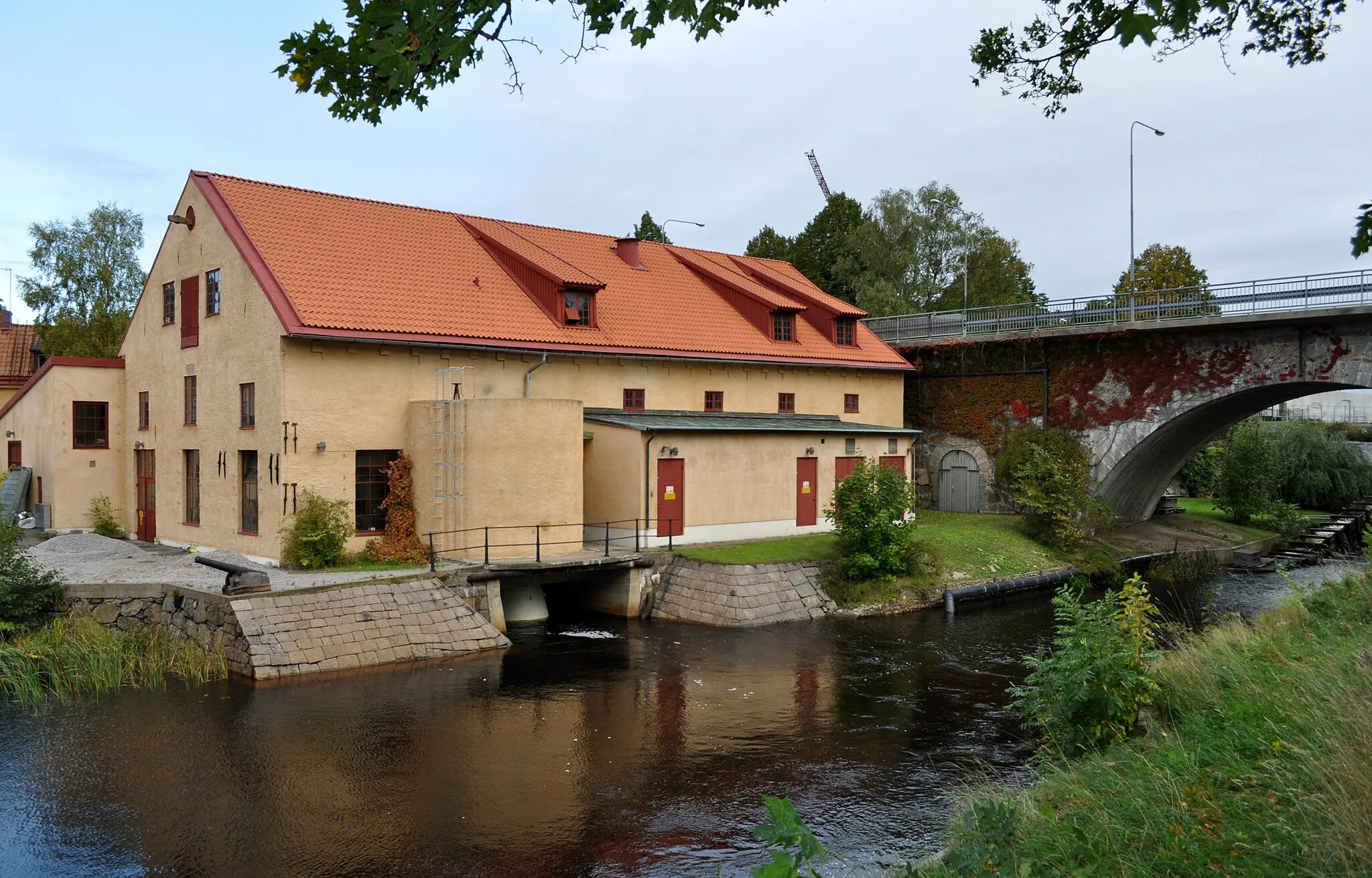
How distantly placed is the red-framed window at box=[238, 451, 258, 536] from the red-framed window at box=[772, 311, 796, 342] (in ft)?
51.7

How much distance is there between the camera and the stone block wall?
65.9 ft

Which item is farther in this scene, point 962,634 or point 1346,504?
point 1346,504

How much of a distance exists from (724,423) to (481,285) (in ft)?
23.8

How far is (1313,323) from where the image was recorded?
963 inches

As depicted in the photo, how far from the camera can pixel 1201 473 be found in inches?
1651

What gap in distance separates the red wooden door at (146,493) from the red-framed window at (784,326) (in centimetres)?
1808

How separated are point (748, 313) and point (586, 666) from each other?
16.4 metres

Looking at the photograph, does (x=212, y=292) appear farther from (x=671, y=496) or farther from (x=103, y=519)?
(x=671, y=496)

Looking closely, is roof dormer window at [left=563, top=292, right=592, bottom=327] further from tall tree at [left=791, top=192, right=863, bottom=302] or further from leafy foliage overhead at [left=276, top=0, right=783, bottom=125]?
tall tree at [left=791, top=192, right=863, bottom=302]

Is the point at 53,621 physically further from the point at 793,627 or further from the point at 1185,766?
the point at 1185,766

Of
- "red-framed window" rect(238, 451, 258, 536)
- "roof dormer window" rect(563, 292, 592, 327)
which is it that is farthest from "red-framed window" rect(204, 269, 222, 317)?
"roof dormer window" rect(563, 292, 592, 327)

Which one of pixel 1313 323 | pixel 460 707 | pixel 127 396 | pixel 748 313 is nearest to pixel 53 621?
pixel 460 707

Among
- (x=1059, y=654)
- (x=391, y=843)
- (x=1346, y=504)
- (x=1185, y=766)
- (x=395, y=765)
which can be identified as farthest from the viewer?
(x=1346, y=504)

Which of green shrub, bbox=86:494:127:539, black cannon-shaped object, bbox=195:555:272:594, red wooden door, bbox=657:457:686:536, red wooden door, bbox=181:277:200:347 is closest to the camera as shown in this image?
black cannon-shaped object, bbox=195:555:272:594
